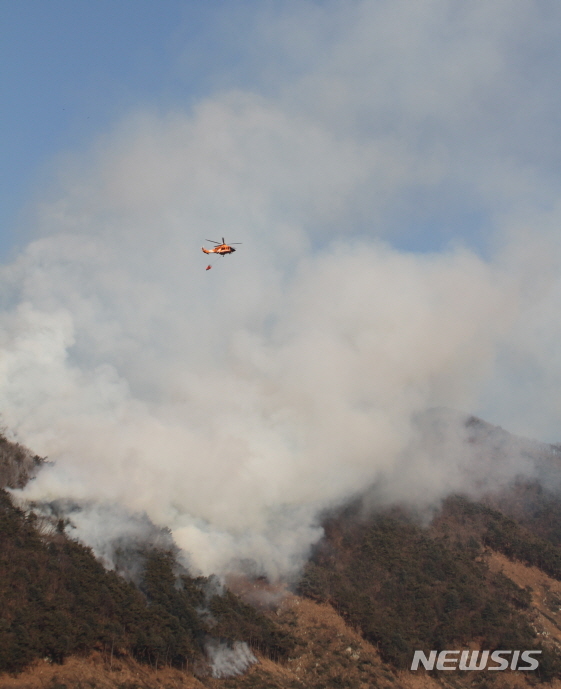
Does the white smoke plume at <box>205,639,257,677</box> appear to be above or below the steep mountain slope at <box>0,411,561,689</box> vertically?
below

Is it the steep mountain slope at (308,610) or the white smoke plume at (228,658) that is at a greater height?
the steep mountain slope at (308,610)

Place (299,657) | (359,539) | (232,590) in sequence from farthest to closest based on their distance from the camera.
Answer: (359,539) < (232,590) < (299,657)

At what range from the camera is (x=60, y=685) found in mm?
50281

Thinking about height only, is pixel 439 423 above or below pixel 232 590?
above

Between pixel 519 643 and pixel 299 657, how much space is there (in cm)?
3643

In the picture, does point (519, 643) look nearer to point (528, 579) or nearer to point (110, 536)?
point (528, 579)

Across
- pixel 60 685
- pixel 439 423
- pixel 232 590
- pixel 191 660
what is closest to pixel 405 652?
pixel 232 590

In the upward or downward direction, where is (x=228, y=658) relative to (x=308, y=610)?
downward

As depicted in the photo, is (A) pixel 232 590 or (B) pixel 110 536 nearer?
(B) pixel 110 536

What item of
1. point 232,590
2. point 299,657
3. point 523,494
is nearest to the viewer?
point 299,657

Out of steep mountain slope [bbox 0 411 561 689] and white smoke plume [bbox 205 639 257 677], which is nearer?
steep mountain slope [bbox 0 411 561 689]

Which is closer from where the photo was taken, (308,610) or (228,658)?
(228,658)

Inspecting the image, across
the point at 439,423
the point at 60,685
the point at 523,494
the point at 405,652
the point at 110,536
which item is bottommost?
the point at 60,685

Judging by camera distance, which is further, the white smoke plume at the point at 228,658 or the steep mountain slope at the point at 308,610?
the white smoke plume at the point at 228,658
